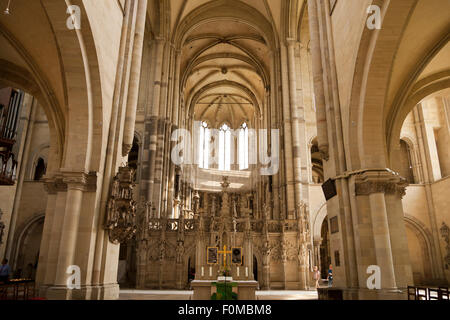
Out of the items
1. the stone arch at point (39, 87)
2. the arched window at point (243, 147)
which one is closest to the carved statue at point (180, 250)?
the stone arch at point (39, 87)

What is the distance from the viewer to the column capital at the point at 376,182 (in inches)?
348

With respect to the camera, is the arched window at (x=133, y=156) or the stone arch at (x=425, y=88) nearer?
the stone arch at (x=425, y=88)

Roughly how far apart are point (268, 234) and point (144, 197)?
7.38 meters

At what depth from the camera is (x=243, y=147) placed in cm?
4072

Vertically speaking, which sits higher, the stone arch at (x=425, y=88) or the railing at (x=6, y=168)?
the stone arch at (x=425, y=88)

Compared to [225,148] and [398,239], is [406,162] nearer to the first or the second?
[398,239]

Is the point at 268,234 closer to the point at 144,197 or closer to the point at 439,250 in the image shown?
the point at 144,197

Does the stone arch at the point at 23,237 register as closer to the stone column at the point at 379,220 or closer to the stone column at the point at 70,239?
the stone column at the point at 70,239

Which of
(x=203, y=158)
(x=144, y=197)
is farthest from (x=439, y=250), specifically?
(x=203, y=158)

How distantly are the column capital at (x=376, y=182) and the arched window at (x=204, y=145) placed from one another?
31411mm

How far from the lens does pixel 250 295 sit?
9633mm

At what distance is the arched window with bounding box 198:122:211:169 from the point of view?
4025cm

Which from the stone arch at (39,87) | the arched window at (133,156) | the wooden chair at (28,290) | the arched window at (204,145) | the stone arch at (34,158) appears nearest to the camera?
the wooden chair at (28,290)

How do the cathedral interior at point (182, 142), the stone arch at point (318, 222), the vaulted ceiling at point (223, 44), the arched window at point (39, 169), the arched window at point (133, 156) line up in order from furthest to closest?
the arched window at point (133, 156), the vaulted ceiling at point (223, 44), the arched window at point (39, 169), the stone arch at point (318, 222), the cathedral interior at point (182, 142)
